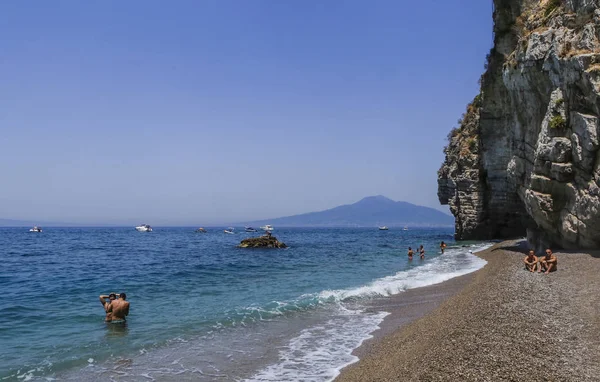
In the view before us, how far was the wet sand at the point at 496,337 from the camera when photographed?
26.9 feet

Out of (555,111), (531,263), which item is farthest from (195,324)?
(555,111)

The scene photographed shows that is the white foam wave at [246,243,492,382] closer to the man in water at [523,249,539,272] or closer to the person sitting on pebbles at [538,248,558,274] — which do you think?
the man in water at [523,249,539,272]

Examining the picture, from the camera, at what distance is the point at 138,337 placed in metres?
14.1

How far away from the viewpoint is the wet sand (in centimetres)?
820

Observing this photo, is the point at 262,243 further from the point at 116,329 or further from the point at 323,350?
the point at 323,350

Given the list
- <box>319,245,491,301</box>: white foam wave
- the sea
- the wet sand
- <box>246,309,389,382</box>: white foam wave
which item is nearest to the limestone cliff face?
<box>319,245,491,301</box>: white foam wave

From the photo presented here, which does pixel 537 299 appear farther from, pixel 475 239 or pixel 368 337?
pixel 475 239

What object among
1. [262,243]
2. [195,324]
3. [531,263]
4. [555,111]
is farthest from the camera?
[262,243]

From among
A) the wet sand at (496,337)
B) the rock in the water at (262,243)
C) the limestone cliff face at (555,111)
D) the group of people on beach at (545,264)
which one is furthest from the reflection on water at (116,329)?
the rock in the water at (262,243)

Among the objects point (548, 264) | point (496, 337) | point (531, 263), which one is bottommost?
point (496, 337)

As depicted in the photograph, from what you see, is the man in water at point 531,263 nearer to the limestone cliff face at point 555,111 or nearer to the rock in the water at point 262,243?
the limestone cliff face at point 555,111

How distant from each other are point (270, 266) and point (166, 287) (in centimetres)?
1182

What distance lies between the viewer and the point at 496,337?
1003cm

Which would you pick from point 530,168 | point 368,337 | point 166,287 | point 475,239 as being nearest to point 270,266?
point 166,287
